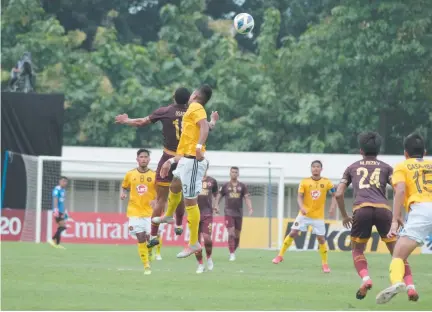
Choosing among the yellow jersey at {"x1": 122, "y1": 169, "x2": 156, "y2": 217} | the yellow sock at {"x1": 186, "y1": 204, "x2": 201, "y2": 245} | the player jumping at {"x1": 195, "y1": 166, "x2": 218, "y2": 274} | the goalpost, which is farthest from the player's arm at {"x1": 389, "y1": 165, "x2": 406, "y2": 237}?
the goalpost

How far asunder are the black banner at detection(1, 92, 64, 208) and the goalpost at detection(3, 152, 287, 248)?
1.7 inches

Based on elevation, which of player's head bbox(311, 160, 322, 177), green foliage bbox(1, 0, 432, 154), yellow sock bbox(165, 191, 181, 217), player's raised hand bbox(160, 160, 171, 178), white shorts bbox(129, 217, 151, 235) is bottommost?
white shorts bbox(129, 217, 151, 235)

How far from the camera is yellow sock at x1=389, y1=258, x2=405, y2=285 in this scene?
510 inches

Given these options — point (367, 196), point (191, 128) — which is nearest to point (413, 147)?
point (367, 196)

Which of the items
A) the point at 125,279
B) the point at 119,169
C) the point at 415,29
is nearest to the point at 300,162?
the point at 119,169

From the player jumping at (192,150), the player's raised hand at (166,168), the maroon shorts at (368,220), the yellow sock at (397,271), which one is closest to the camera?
the yellow sock at (397,271)

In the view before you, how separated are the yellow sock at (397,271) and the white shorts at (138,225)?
300 inches

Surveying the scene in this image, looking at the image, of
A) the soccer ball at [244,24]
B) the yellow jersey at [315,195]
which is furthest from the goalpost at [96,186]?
the soccer ball at [244,24]

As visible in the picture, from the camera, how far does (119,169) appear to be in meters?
38.1

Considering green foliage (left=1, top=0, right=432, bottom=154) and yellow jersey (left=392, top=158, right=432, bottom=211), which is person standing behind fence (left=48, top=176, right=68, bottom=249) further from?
green foliage (left=1, top=0, right=432, bottom=154)

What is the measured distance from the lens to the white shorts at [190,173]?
1602cm

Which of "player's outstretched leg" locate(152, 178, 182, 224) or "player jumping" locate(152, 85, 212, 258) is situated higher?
"player jumping" locate(152, 85, 212, 258)

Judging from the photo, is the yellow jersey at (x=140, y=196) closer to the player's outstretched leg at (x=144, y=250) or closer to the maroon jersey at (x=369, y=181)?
the player's outstretched leg at (x=144, y=250)

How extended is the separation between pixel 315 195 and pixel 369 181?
8545mm
